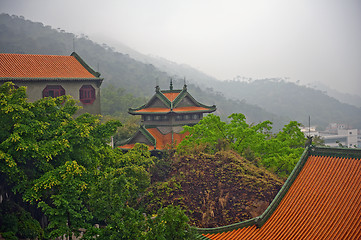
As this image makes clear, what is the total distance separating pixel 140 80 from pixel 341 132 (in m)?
58.4

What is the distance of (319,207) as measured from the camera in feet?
38.3

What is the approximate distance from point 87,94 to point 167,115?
269 inches

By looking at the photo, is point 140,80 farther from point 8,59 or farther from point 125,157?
point 125,157

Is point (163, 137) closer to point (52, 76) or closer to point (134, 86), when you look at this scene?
point (52, 76)

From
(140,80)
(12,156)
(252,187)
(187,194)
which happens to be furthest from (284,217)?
(140,80)

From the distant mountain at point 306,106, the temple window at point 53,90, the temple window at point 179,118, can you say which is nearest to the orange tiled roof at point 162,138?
the temple window at point 179,118

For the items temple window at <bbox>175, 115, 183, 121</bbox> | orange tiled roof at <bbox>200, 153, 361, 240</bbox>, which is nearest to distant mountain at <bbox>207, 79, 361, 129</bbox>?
temple window at <bbox>175, 115, 183, 121</bbox>

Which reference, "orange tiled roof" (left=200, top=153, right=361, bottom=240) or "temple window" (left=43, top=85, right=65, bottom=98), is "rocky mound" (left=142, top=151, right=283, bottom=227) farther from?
"temple window" (left=43, top=85, right=65, bottom=98)

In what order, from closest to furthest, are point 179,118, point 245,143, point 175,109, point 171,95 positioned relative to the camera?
point 245,143
point 175,109
point 179,118
point 171,95

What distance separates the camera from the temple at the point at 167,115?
2582cm

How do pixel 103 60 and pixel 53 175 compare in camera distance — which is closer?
pixel 53 175

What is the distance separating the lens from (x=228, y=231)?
504 inches

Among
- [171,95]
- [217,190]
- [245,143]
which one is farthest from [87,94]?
[217,190]

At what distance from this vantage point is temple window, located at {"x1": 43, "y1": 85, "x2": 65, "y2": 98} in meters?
26.8
